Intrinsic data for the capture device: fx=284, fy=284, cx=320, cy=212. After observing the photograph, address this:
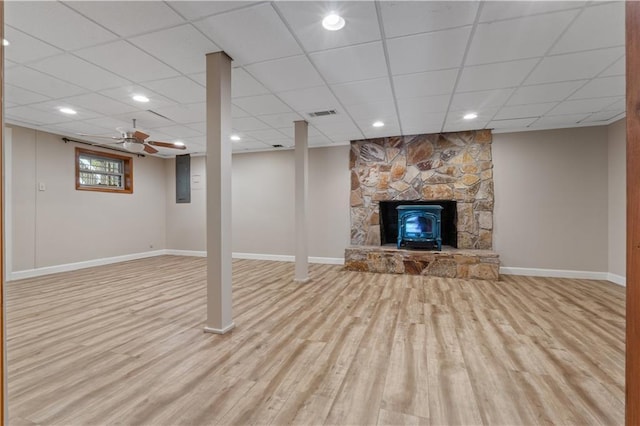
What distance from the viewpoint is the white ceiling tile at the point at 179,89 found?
10.8ft

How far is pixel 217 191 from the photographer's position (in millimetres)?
2762

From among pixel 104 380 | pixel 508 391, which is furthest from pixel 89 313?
pixel 508 391

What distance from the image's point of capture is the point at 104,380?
1.98 meters

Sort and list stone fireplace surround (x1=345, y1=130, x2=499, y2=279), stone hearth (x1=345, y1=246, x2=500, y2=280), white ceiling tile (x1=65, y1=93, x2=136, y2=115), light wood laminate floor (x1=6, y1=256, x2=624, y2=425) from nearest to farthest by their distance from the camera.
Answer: light wood laminate floor (x1=6, y1=256, x2=624, y2=425)
white ceiling tile (x1=65, y1=93, x2=136, y2=115)
stone hearth (x1=345, y1=246, x2=500, y2=280)
stone fireplace surround (x1=345, y1=130, x2=499, y2=279)

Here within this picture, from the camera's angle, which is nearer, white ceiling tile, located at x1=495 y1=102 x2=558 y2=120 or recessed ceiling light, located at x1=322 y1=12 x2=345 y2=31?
recessed ceiling light, located at x1=322 y1=12 x2=345 y2=31

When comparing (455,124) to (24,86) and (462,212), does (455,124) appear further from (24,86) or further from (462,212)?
(24,86)

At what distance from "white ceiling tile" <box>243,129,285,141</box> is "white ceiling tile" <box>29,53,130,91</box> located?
2.34 meters

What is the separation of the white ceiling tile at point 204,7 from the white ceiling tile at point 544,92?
3.38 m

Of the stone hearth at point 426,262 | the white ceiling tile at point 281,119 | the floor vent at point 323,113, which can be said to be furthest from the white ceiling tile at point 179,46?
the stone hearth at point 426,262

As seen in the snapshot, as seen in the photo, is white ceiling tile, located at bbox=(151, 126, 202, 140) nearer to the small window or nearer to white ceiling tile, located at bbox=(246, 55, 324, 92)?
the small window

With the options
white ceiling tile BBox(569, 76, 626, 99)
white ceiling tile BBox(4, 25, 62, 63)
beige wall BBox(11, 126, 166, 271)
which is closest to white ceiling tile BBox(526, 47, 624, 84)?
white ceiling tile BBox(569, 76, 626, 99)

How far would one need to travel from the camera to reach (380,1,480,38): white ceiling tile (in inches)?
81.0

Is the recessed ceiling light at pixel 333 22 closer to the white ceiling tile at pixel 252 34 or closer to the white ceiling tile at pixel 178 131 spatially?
the white ceiling tile at pixel 252 34

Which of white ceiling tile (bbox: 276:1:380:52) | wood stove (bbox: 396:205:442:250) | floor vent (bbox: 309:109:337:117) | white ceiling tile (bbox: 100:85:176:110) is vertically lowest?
wood stove (bbox: 396:205:442:250)
